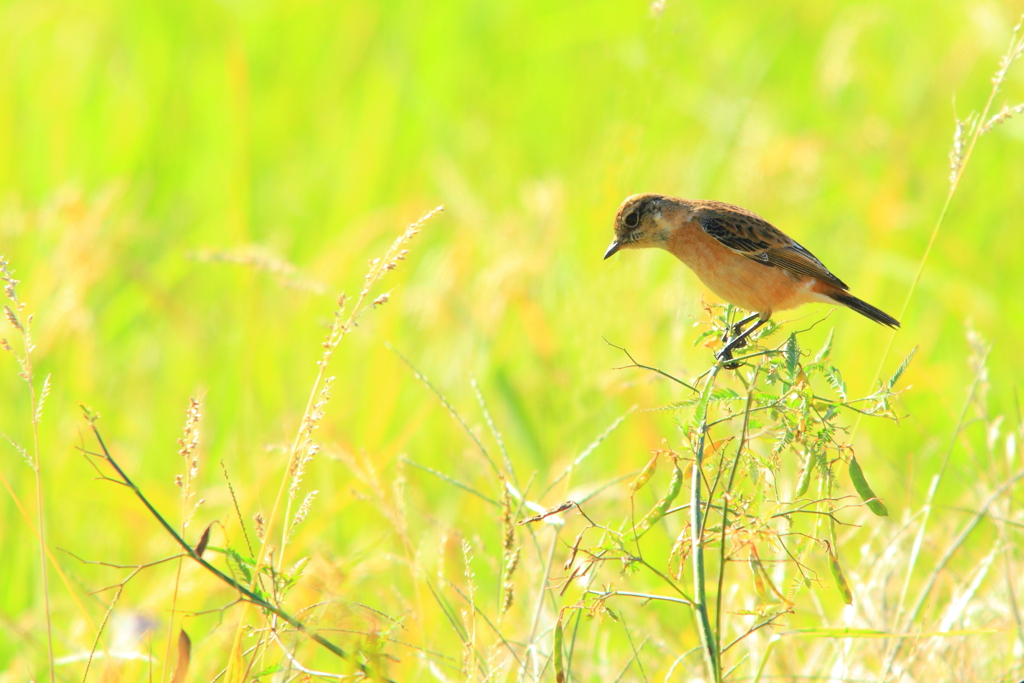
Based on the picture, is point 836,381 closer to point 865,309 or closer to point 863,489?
point 863,489

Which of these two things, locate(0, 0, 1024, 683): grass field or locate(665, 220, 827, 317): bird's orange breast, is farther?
locate(665, 220, 827, 317): bird's orange breast

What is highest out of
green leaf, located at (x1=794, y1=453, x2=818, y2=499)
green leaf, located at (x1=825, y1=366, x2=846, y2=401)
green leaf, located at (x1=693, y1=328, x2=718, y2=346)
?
green leaf, located at (x1=693, y1=328, x2=718, y2=346)

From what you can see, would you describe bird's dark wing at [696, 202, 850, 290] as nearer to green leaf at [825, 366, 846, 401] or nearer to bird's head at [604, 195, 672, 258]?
bird's head at [604, 195, 672, 258]

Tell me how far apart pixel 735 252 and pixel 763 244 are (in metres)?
0.14

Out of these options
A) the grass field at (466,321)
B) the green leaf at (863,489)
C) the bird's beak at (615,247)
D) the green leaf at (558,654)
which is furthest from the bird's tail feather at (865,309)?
the green leaf at (558,654)

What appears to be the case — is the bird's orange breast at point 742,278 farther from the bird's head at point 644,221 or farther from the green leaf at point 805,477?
the green leaf at point 805,477

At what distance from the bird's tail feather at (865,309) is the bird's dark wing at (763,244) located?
0.21 ft

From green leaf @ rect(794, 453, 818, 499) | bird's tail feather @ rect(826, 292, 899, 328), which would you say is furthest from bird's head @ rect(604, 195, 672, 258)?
green leaf @ rect(794, 453, 818, 499)

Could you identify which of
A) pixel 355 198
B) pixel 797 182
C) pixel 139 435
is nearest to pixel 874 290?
pixel 797 182

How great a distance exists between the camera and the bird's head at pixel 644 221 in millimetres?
4191

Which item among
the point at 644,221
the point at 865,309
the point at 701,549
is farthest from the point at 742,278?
the point at 701,549

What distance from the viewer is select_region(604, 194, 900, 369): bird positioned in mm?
3777

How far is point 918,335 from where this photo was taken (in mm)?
6449

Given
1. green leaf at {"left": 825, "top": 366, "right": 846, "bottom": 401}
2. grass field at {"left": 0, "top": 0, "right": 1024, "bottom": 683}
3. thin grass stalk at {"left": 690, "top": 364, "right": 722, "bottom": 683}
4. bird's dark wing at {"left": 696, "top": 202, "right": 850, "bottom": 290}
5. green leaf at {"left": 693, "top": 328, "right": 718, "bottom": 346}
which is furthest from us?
bird's dark wing at {"left": 696, "top": 202, "right": 850, "bottom": 290}
